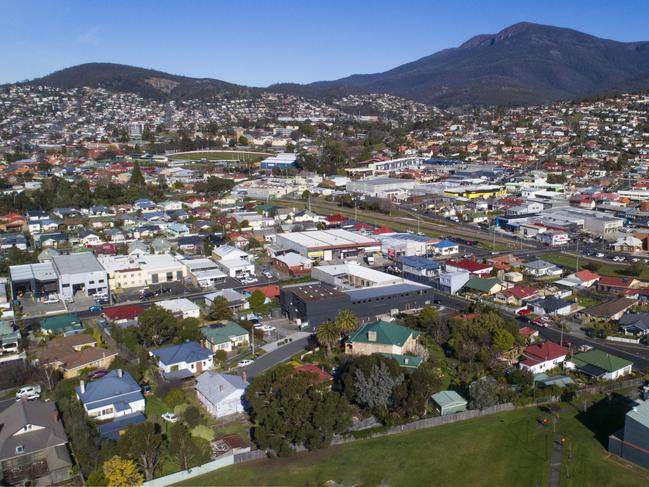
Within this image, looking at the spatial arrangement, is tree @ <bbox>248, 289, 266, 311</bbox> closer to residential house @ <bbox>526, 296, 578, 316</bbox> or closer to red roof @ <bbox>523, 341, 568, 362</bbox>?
red roof @ <bbox>523, 341, 568, 362</bbox>

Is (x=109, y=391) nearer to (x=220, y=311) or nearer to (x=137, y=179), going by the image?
(x=220, y=311)

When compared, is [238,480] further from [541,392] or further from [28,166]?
[28,166]

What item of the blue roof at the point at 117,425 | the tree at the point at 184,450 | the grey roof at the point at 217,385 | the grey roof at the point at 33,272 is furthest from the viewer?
the grey roof at the point at 33,272

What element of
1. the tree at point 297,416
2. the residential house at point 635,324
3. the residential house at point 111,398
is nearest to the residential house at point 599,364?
the residential house at point 635,324

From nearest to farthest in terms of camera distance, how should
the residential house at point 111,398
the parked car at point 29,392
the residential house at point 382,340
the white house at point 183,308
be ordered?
the residential house at point 111,398 → the parked car at point 29,392 → the residential house at point 382,340 → the white house at point 183,308

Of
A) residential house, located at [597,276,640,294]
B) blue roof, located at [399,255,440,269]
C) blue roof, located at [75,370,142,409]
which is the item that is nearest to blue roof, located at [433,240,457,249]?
blue roof, located at [399,255,440,269]

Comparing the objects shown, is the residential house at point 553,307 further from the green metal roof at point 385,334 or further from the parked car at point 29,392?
the parked car at point 29,392
